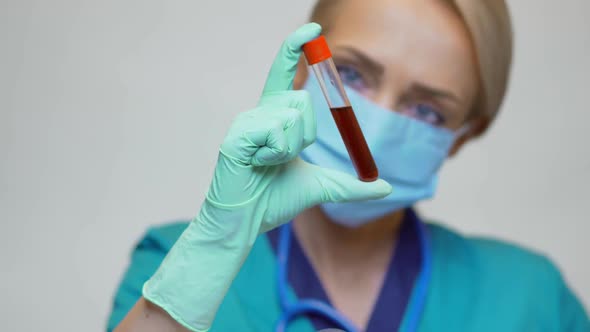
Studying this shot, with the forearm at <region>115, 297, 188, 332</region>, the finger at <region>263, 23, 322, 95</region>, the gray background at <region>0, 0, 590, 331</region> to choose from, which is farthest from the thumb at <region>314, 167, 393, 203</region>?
the gray background at <region>0, 0, 590, 331</region>

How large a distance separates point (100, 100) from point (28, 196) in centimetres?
27

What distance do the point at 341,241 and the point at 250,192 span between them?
18.0 inches

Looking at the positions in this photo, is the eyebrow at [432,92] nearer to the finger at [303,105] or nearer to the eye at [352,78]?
the eye at [352,78]

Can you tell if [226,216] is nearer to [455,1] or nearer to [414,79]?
[414,79]

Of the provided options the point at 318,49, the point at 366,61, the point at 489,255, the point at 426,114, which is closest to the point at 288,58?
the point at 318,49

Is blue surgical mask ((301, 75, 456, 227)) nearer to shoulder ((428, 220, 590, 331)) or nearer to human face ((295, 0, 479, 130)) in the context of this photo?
human face ((295, 0, 479, 130))

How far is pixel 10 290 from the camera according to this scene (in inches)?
62.9

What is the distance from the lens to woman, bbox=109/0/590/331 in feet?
2.62

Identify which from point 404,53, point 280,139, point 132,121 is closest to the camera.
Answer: point 280,139

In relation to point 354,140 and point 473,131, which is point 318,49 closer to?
point 354,140

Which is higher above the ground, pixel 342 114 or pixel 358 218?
pixel 342 114

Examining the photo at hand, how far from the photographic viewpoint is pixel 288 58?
81 cm

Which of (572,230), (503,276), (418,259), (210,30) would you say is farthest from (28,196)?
(572,230)

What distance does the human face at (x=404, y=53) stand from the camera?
1.04 m
